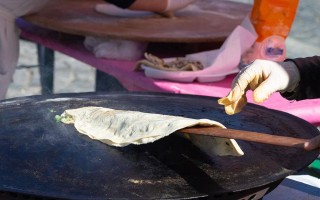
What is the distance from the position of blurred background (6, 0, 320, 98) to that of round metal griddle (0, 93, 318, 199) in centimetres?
380

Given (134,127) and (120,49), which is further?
(120,49)

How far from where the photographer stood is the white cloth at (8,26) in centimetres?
280

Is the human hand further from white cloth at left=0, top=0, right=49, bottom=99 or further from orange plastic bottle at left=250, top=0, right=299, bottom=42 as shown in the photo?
white cloth at left=0, top=0, right=49, bottom=99

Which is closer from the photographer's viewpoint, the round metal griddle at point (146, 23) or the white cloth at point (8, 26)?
the round metal griddle at point (146, 23)

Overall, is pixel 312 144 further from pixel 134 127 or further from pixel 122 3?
pixel 122 3

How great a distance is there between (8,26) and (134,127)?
1.66 m

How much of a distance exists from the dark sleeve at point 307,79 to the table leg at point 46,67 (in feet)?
7.31

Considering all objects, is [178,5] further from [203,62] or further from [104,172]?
[104,172]

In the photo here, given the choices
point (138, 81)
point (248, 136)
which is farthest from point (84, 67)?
point (248, 136)

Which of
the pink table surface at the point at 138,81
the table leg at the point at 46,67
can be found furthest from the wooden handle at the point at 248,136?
the table leg at the point at 46,67

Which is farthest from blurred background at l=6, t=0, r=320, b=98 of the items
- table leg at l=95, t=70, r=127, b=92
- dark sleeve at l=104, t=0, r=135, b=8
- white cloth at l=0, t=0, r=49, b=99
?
dark sleeve at l=104, t=0, r=135, b=8

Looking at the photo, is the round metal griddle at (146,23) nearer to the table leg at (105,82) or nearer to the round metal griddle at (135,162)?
the table leg at (105,82)

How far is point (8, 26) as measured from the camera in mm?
2848

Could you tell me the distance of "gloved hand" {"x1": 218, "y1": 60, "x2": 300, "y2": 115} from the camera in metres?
1.29
